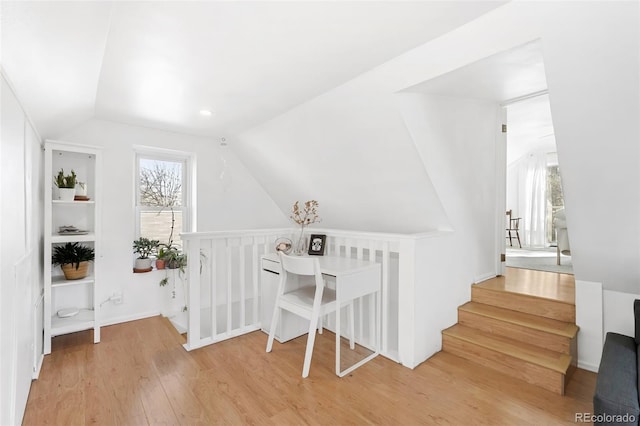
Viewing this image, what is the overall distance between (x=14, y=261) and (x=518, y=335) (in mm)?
3443

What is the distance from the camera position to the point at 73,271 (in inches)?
109

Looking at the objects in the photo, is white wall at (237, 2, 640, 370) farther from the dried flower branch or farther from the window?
the window

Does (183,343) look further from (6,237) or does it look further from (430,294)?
(430,294)

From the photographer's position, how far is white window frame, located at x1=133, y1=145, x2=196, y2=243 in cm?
359

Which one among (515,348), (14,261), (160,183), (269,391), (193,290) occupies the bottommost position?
(269,391)

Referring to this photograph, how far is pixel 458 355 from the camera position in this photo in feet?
8.45

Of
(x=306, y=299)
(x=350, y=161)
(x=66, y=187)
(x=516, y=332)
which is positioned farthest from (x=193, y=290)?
(x=516, y=332)

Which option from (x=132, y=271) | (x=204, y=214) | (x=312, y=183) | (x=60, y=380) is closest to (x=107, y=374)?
(x=60, y=380)

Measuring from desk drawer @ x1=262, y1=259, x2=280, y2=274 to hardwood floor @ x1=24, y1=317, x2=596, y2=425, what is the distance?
28.1 inches

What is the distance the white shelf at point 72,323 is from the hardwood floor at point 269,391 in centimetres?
17

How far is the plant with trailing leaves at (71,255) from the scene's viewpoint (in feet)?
9.01

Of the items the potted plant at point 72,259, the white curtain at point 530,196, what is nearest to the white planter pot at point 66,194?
the potted plant at point 72,259

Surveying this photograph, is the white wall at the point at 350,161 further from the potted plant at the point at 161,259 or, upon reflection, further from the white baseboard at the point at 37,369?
the white baseboard at the point at 37,369

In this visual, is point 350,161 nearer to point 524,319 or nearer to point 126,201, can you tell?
point 524,319
